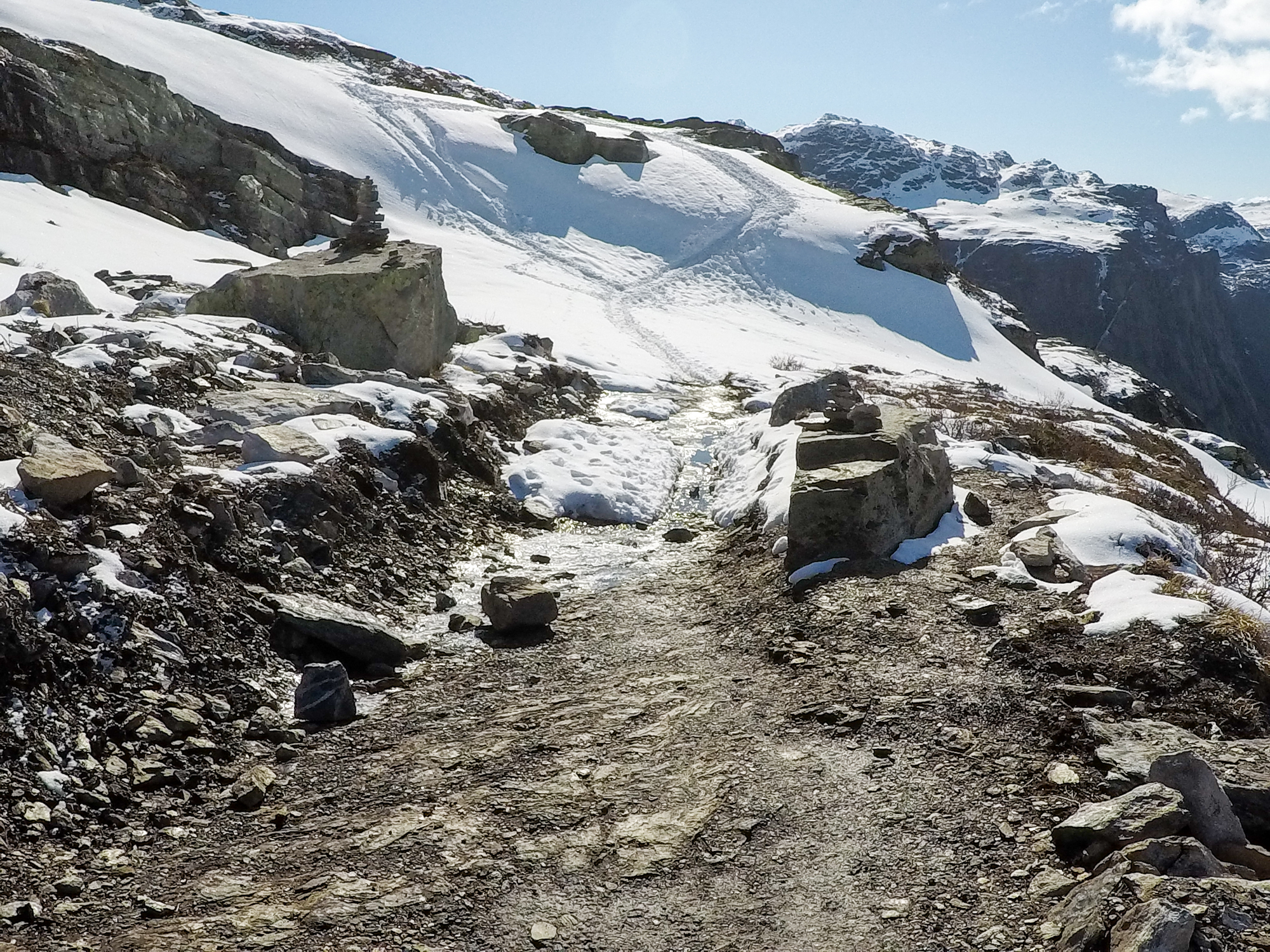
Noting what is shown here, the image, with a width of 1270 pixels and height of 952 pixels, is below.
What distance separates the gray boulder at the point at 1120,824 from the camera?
3885 millimetres

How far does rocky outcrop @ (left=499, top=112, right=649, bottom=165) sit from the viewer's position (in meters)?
46.2

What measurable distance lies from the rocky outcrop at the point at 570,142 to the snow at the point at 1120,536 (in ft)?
137

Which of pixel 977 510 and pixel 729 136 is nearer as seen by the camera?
pixel 977 510

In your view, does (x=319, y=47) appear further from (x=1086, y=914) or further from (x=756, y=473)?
(x=1086, y=914)

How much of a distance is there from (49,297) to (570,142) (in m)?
38.6

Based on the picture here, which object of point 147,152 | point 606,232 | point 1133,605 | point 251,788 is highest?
point 606,232

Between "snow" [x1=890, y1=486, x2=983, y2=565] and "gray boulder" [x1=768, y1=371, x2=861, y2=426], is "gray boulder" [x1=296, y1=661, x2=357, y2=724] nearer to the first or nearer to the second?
"snow" [x1=890, y1=486, x2=983, y2=565]

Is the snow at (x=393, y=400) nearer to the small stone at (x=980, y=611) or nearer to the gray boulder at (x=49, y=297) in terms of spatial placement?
the gray boulder at (x=49, y=297)

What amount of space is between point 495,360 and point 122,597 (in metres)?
11.4

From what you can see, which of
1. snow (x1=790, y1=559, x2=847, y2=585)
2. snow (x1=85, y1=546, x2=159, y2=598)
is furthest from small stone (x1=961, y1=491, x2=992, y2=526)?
snow (x1=85, y1=546, x2=159, y2=598)

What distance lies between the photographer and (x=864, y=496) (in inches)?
332

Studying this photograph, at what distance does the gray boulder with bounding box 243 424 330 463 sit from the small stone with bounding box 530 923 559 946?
6.08 m

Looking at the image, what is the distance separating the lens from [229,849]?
4477 mm

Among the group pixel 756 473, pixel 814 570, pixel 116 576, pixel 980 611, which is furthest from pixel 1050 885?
pixel 756 473
